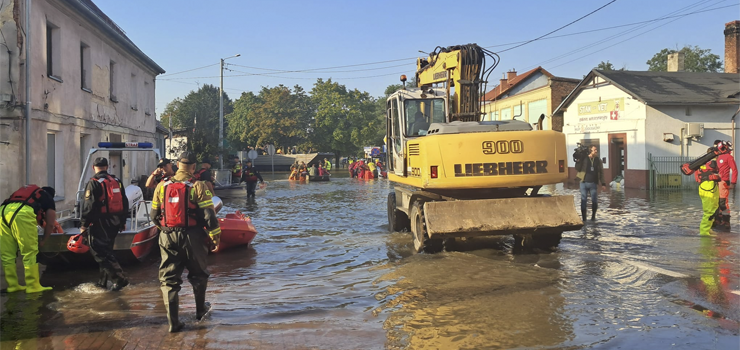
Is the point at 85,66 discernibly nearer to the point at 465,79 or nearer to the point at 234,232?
the point at 234,232

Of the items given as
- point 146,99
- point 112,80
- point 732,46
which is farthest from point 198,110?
point 732,46

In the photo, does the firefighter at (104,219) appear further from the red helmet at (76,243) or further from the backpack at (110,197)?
the red helmet at (76,243)

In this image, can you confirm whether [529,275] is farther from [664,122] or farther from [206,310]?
[664,122]

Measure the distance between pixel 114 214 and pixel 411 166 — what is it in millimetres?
4424

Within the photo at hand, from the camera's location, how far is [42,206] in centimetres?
685

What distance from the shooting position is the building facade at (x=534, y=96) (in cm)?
3605

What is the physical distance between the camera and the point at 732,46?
29719 millimetres

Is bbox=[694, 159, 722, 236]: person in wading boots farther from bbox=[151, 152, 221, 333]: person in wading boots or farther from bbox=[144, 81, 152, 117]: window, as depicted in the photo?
bbox=[144, 81, 152, 117]: window

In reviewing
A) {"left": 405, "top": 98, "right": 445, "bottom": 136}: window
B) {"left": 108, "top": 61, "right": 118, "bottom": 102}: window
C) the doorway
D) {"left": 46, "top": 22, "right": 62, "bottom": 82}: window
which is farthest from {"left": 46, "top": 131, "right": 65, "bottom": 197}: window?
the doorway

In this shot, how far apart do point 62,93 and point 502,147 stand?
433 inches

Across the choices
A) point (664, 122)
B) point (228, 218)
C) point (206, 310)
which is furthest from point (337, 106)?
point (206, 310)

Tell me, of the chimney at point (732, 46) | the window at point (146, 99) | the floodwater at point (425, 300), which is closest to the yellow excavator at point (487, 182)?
the floodwater at point (425, 300)

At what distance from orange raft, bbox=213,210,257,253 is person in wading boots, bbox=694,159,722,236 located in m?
8.35

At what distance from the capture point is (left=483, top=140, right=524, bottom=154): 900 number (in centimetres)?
797
